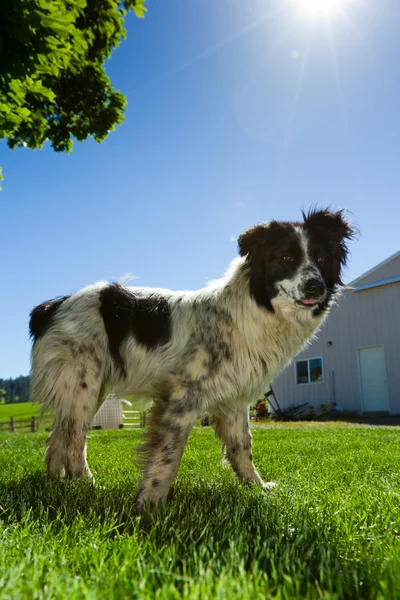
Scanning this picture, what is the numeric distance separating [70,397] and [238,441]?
1.56 meters

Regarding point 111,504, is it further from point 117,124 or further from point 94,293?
point 117,124

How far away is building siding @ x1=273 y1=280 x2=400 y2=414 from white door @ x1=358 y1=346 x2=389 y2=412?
22 centimetres

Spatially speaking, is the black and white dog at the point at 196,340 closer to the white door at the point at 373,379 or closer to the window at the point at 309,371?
the white door at the point at 373,379

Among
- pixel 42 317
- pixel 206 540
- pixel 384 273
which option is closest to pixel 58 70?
pixel 42 317

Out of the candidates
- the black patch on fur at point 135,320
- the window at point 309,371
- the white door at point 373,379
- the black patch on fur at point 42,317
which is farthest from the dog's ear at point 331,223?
the window at point 309,371

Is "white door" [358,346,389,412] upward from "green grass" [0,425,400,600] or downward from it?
upward

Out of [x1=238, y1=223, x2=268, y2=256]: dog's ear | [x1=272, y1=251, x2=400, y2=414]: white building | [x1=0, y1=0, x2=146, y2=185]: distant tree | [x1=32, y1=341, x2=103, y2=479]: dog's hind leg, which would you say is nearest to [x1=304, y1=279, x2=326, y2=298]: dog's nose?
[x1=238, y1=223, x2=268, y2=256]: dog's ear

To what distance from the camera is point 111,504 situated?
296 centimetres

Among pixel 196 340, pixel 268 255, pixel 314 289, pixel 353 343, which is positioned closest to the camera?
pixel 314 289

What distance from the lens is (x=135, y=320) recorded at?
4.21 meters

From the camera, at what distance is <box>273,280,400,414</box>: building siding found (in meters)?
19.5

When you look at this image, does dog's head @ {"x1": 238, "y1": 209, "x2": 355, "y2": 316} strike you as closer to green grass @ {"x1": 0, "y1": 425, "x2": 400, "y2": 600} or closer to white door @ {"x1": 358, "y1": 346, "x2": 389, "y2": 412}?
green grass @ {"x1": 0, "y1": 425, "x2": 400, "y2": 600}

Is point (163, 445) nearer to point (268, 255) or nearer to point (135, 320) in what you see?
point (135, 320)

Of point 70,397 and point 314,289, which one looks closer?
point 314,289
